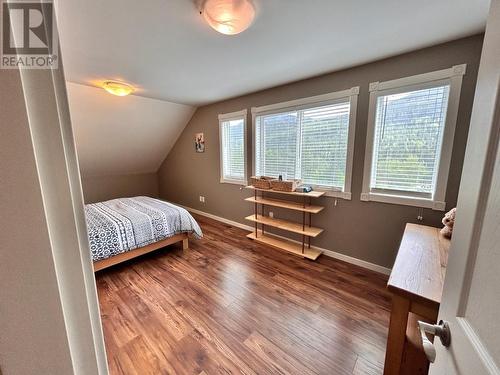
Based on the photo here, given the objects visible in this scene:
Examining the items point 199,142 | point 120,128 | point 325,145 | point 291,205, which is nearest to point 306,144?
point 325,145

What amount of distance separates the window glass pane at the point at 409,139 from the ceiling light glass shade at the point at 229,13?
5.54 ft

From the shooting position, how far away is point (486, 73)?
53 centimetres

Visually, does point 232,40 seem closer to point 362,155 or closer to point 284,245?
point 362,155

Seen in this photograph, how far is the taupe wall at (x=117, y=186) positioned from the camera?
478 cm

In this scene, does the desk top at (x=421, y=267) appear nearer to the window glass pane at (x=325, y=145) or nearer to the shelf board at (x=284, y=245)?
the window glass pane at (x=325, y=145)

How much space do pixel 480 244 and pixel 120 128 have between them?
4.79 m

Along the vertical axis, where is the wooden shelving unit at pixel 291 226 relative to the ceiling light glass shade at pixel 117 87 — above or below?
below

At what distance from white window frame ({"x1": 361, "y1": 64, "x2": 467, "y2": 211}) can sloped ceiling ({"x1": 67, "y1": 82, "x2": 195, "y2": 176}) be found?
3.42m

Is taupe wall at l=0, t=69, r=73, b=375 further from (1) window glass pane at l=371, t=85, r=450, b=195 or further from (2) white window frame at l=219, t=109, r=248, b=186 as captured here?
(2) white window frame at l=219, t=109, r=248, b=186

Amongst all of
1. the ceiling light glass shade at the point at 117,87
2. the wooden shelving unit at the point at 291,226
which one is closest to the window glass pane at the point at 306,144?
the wooden shelving unit at the point at 291,226

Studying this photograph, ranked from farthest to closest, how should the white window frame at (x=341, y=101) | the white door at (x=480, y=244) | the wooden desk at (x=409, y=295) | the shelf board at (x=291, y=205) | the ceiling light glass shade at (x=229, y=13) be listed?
the shelf board at (x=291, y=205)
the white window frame at (x=341, y=101)
the ceiling light glass shade at (x=229, y=13)
the wooden desk at (x=409, y=295)
the white door at (x=480, y=244)

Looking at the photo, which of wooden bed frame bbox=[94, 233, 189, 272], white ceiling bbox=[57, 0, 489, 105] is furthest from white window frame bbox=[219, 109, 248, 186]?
wooden bed frame bbox=[94, 233, 189, 272]

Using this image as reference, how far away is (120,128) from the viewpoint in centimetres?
393

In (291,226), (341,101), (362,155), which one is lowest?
(291,226)
